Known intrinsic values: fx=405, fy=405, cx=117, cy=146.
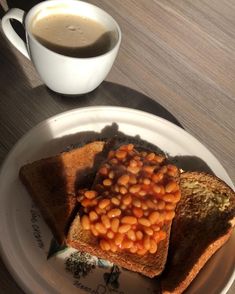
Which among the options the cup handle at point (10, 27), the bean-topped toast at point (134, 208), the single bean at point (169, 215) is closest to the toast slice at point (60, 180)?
the bean-topped toast at point (134, 208)

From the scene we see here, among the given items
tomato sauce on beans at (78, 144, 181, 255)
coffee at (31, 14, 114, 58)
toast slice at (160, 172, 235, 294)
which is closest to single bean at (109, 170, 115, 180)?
tomato sauce on beans at (78, 144, 181, 255)

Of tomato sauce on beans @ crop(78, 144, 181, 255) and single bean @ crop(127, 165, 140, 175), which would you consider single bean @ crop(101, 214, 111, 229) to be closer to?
tomato sauce on beans @ crop(78, 144, 181, 255)

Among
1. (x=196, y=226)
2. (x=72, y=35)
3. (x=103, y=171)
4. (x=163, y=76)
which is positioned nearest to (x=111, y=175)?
(x=103, y=171)

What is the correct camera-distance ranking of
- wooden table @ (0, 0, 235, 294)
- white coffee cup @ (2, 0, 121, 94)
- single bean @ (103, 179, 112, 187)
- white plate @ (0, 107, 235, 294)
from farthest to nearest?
1. wooden table @ (0, 0, 235, 294)
2. white coffee cup @ (2, 0, 121, 94)
3. single bean @ (103, 179, 112, 187)
4. white plate @ (0, 107, 235, 294)

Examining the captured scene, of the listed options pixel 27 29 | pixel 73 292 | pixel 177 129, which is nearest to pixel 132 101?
pixel 177 129

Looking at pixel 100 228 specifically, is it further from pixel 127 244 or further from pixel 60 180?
pixel 60 180

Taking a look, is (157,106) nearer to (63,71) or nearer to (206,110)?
(206,110)
